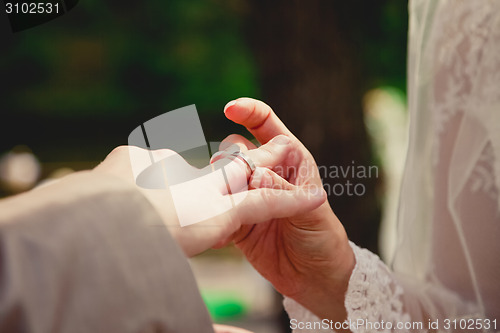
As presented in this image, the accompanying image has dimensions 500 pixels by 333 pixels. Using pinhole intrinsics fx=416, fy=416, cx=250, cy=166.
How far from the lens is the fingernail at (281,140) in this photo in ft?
2.90

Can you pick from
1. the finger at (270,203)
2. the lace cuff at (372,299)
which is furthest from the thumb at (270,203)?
the lace cuff at (372,299)

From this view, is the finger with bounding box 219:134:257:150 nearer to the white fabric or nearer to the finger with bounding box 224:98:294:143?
the finger with bounding box 224:98:294:143

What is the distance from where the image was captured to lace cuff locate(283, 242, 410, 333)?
3.20ft

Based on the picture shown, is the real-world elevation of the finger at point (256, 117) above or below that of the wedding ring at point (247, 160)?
above

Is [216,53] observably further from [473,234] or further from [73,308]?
[73,308]

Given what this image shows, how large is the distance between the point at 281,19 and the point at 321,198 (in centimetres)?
113

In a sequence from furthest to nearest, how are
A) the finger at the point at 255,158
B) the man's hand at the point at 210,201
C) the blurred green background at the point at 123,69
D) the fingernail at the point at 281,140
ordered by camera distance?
1. the blurred green background at the point at 123,69
2. the fingernail at the point at 281,140
3. the finger at the point at 255,158
4. the man's hand at the point at 210,201

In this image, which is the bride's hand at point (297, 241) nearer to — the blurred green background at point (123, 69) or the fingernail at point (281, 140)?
the fingernail at point (281, 140)

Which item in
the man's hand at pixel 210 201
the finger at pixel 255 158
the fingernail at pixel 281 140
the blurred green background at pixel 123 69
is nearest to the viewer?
the man's hand at pixel 210 201

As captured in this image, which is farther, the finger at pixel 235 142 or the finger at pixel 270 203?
the finger at pixel 235 142

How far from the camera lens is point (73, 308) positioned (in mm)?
396

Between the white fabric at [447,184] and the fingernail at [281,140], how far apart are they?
1.21 feet

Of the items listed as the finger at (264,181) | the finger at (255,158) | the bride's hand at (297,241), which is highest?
the finger at (255,158)

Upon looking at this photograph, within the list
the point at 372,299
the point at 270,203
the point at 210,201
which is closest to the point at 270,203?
the point at 270,203
